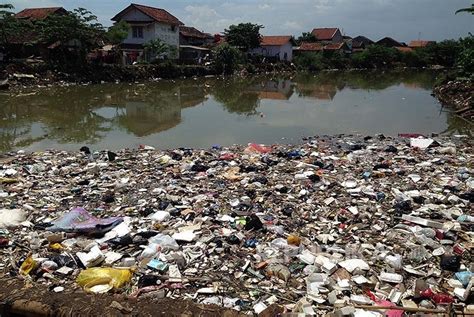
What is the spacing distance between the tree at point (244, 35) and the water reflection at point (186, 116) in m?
18.8

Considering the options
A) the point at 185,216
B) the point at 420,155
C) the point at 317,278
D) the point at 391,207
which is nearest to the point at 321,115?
the point at 420,155

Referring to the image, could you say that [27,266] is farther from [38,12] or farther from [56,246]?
[38,12]

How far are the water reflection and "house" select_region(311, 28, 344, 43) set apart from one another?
34108mm

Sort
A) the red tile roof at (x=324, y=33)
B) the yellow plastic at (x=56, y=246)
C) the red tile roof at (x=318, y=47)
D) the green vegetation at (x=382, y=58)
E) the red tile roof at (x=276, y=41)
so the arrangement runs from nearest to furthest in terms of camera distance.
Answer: the yellow plastic at (x=56, y=246) < the green vegetation at (x=382, y=58) < the red tile roof at (x=276, y=41) < the red tile roof at (x=318, y=47) < the red tile roof at (x=324, y=33)

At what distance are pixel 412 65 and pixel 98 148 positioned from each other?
50.3 metres

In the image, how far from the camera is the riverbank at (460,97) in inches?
539

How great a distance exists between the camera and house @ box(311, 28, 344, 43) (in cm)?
5197

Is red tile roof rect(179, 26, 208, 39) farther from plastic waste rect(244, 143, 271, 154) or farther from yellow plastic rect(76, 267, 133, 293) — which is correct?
yellow plastic rect(76, 267, 133, 293)

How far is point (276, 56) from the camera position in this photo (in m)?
43.1

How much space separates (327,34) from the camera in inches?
2073

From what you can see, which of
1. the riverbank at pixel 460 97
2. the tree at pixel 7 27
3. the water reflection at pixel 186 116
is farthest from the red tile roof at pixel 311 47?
the tree at pixel 7 27

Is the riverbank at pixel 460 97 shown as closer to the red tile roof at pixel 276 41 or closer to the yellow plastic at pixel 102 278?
the yellow plastic at pixel 102 278

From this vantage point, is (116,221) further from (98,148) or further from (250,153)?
(98,148)

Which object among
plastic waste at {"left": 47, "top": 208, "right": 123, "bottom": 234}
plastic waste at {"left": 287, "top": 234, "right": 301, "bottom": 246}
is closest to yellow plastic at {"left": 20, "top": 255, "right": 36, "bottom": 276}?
plastic waste at {"left": 47, "top": 208, "right": 123, "bottom": 234}
